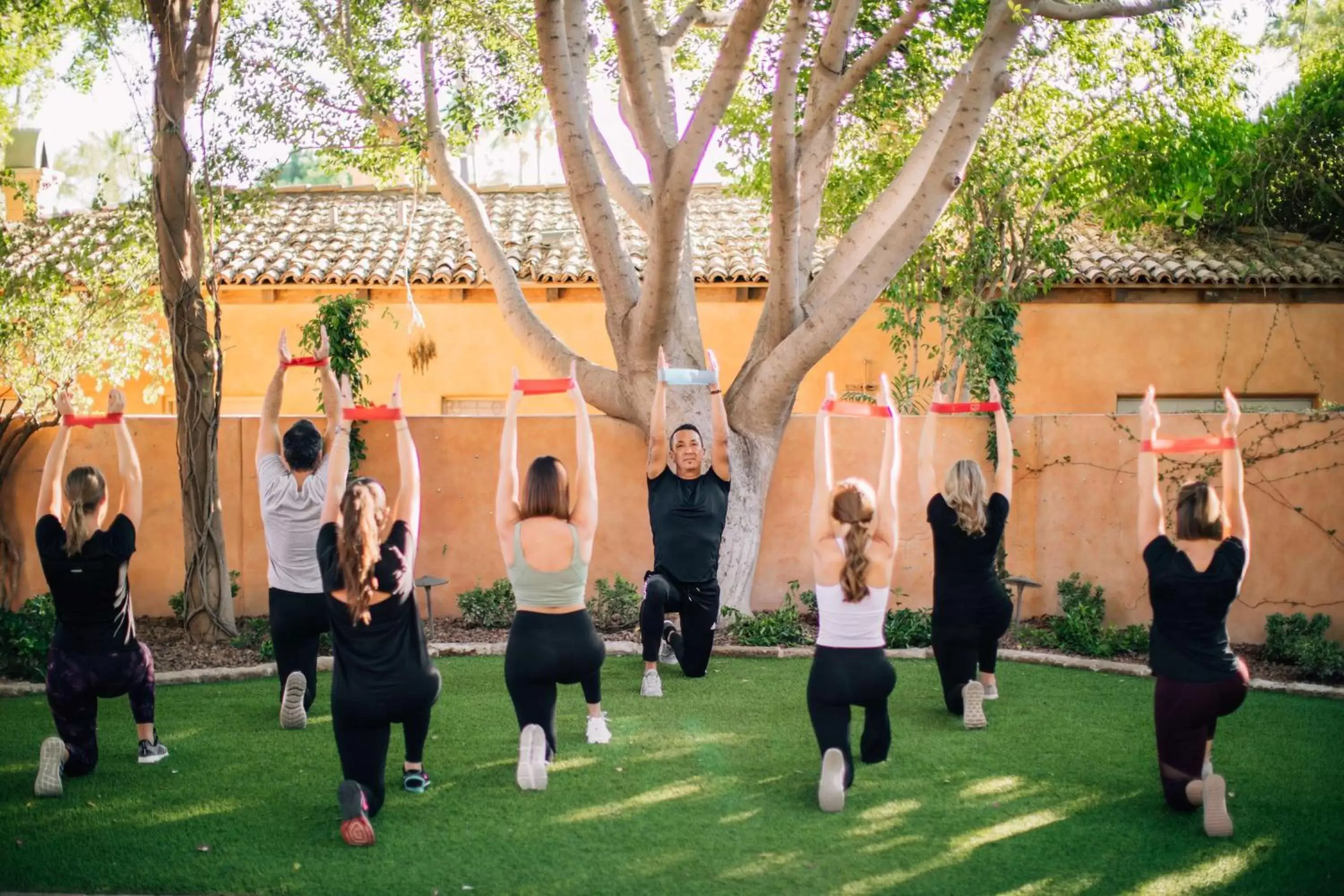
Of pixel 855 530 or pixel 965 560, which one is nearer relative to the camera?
pixel 855 530

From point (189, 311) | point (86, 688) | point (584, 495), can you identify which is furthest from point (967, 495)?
point (189, 311)

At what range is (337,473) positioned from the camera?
19.0ft

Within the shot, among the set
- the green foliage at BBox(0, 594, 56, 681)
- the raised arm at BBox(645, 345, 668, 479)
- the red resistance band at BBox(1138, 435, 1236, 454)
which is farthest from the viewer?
the green foliage at BBox(0, 594, 56, 681)

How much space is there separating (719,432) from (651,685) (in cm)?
180

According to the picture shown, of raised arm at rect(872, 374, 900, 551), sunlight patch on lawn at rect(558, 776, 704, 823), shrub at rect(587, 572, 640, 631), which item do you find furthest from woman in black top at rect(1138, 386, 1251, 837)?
shrub at rect(587, 572, 640, 631)

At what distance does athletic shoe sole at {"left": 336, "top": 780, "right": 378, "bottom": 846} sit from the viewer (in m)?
5.43

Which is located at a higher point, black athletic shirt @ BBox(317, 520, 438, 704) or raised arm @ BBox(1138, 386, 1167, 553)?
raised arm @ BBox(1138, 386, 1167, 553)

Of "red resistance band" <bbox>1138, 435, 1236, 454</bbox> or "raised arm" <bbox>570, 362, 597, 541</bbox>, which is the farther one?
"raised arm" <bbox>570, 362, 597, 541</bbox>

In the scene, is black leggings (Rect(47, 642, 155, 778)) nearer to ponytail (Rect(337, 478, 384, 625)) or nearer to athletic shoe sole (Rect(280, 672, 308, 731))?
athletic shoe sole (Rect(280, 672, 308, 731))

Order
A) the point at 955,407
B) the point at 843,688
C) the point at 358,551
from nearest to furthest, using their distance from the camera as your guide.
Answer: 1. the point at 358,551
2. the point at 843,688
3. the point at 955,407

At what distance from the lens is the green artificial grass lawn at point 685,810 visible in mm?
5176

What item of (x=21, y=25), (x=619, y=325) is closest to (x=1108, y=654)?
(x=619, y=325)

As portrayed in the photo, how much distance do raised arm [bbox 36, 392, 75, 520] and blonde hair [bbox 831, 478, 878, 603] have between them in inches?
154

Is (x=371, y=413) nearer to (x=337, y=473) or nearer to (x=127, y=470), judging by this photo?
(x=337, y=473)
